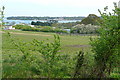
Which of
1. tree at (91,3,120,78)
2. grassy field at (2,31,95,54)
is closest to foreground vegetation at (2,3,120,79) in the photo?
tree at (91,3,120,78)

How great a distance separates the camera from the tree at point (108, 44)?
4.57 m

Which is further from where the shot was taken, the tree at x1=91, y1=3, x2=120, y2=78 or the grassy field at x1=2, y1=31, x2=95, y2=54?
the grassy field at x1=2, y1=31, x2=95, y2=54

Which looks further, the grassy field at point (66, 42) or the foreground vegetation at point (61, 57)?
the grassy field at point (66, 42)

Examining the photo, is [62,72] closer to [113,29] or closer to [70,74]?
[70,74]

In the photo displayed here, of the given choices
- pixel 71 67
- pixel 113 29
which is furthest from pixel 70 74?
pixel 113 29

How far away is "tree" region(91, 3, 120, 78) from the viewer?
4.57m

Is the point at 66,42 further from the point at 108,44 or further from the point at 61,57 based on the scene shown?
the point at 108,44

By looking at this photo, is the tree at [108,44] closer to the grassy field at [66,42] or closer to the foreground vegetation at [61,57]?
the foreground vegetation at [61,57]

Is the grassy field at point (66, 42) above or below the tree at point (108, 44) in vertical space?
below

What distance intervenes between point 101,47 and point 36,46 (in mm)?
1717

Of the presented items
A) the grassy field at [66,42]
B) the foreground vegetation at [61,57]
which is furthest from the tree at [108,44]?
the grassy field at [66,42]

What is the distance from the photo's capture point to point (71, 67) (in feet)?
17.7

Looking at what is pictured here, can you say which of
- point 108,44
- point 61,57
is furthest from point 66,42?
point 108,44

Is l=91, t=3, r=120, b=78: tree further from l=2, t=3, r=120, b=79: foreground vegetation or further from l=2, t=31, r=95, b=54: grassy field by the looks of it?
l=2, t=31, r=95, b=54: grassy field
